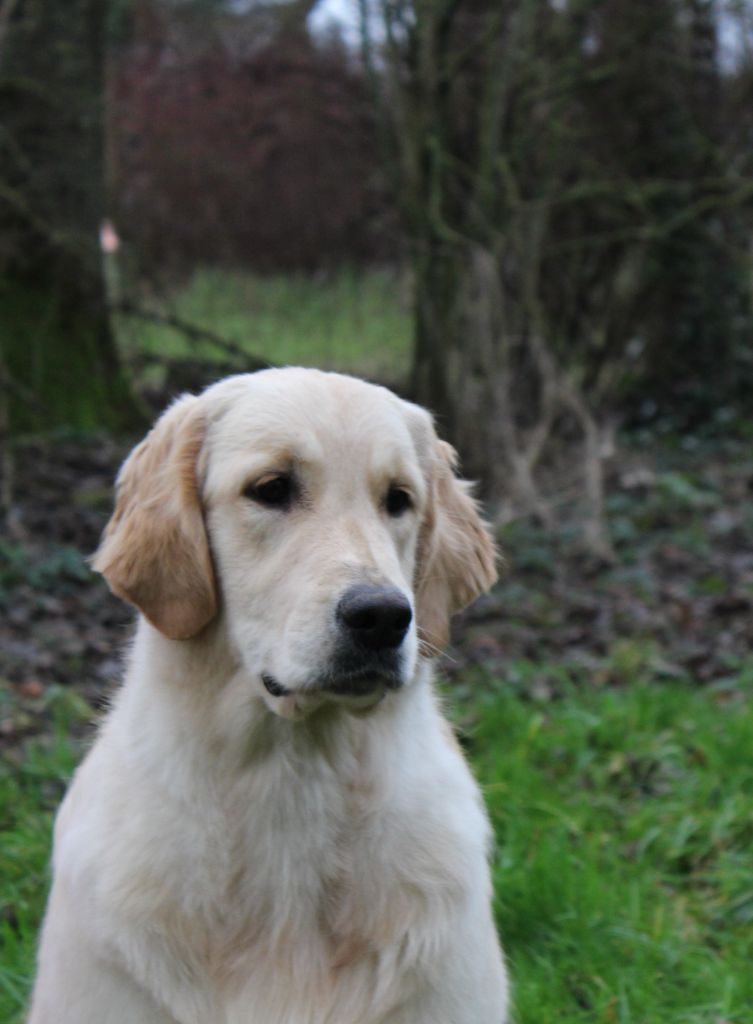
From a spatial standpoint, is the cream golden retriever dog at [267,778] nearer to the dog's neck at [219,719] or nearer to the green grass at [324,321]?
the dog's neck at [219,719]

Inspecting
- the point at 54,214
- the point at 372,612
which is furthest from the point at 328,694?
the point at 54,214

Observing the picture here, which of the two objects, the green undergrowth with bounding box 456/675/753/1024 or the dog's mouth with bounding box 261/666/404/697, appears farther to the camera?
the green undergrowth with bounding box 456/675/753/1024

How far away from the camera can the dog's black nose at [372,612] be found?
244 cm

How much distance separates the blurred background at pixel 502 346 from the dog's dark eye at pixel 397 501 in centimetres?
146

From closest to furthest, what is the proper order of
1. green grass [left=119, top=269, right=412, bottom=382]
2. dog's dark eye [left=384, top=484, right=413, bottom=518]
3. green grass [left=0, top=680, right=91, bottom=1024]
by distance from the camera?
dog's dark eye [left=384, top=484, right=413, bottom=518] < green grass [left=0, top=680, right=91, bottom=1024] < green grass [left=119, top=269, right=412, bottom=382]

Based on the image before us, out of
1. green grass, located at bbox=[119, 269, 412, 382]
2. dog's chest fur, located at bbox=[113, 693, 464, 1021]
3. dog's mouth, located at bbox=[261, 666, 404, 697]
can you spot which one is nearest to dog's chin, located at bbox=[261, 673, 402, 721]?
dog's mouth, located at bbox=[261, 666, 404, 697]

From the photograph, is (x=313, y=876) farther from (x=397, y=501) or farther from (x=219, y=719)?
Answer: (x=397, y=501)

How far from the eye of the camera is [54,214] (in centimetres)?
828

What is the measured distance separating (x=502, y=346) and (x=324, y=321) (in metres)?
2.97

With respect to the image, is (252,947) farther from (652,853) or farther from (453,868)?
(652,853)

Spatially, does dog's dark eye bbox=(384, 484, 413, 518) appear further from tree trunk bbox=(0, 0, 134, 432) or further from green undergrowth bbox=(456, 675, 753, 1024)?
tree trunk bbox=(0, 0, 134, 432)

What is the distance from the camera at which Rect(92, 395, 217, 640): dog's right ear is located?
2689 millimetres

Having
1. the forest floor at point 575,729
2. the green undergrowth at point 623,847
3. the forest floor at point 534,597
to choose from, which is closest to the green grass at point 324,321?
A: the forest floor at point 534,597

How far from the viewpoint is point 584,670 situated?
19.6 feet
